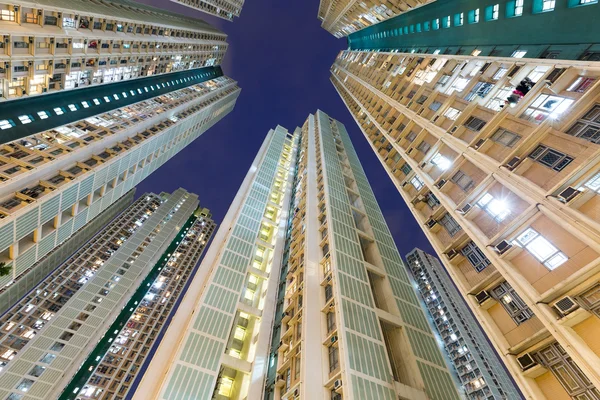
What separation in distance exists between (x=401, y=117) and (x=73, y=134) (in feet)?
134

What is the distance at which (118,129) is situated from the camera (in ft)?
143

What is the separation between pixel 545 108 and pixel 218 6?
118 metres

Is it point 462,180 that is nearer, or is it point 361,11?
point 462,180

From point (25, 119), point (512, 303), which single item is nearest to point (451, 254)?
point (512, 303)

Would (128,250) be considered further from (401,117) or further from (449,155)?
(449,155)

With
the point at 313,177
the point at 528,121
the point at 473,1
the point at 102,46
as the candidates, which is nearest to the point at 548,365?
the point at 528,121

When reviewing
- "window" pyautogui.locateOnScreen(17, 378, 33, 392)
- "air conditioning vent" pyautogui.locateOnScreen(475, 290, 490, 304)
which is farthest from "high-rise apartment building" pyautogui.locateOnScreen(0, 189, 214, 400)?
"air conditioning vent" pyautogui.locateOnScreen(475, 290, 490, 304)

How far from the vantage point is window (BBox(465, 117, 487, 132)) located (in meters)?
19.8

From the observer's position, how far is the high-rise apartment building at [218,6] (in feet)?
293

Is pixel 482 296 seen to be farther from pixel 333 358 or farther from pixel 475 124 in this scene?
pixel 475 124

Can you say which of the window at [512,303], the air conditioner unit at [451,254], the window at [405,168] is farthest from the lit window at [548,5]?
the window at [512,303]

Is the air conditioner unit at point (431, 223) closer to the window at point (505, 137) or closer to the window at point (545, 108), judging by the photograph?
the window at point (505, 137)

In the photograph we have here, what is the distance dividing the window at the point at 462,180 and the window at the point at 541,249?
18.3 ft

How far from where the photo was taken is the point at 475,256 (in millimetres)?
16688
